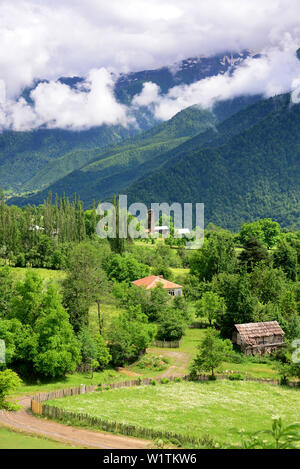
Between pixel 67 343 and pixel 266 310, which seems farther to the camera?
pixel 266 310

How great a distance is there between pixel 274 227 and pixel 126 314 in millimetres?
94058

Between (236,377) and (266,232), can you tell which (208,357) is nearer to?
(236,377)

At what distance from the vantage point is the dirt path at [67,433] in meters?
32.5

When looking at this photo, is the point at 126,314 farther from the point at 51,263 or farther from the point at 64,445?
the point at 51,263

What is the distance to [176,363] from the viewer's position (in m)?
57.9

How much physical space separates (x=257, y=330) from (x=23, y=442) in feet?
131

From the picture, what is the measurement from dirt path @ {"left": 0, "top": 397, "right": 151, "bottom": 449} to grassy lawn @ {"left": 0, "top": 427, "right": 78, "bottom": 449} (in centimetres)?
94

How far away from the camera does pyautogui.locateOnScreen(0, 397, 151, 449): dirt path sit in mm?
32500

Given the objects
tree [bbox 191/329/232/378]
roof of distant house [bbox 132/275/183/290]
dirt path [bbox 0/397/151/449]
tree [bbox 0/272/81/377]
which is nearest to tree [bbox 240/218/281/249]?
roof of distant house [bbox 132/275/183/290]

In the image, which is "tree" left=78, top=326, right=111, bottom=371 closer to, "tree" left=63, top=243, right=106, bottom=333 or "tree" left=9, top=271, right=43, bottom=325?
"tree" left=63, top=243, right=106, bottom=333

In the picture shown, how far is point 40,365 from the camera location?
4859 cm
